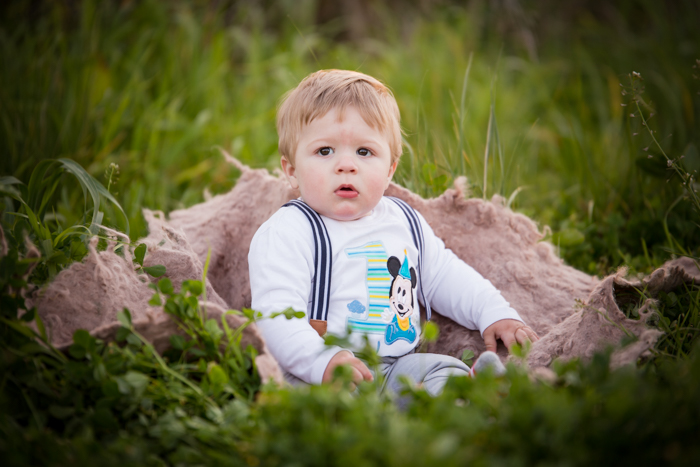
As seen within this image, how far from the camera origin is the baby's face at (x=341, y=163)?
5.78ft

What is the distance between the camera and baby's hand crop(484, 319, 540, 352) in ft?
5.94

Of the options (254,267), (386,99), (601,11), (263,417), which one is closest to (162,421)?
(263,417)

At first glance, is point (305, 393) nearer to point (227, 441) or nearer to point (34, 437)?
point (227, 441)

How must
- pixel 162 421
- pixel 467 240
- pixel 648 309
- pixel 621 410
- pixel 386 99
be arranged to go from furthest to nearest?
pixel 467 240 < pixel 386 99 < pixel 648 309 < pixel 162 421 < pixel 621 410

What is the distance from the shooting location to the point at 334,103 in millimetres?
1767

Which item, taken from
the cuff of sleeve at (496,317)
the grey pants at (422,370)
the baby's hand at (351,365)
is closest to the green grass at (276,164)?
the baby's hand at (351,365)

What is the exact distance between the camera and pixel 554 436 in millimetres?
1000

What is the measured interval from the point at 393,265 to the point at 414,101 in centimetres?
283

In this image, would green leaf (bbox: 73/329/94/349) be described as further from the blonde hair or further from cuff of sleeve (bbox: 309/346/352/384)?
the blonde hair

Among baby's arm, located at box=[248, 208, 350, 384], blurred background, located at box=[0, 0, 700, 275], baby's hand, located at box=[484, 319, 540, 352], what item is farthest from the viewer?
blurred background, located at box=[0, 0, 700, 275]

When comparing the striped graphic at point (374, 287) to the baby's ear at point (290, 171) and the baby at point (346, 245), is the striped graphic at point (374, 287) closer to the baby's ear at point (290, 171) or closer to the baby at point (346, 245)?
the baby at point (346, 245)

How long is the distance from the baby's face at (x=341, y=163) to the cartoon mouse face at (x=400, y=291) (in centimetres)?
22

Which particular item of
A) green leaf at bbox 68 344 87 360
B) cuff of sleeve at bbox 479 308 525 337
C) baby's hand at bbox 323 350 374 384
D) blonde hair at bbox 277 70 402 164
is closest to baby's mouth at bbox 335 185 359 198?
blonde hair at bbox 277 70 402 164

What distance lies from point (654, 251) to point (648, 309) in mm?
920
